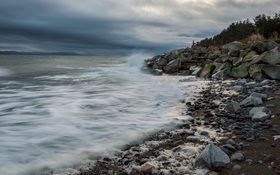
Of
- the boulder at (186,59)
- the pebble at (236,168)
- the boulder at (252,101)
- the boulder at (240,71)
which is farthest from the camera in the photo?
the boulder at (186,59)

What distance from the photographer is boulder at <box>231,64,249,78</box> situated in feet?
62.0

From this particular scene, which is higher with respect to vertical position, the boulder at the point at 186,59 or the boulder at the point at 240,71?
the boulder at the point at 186,59

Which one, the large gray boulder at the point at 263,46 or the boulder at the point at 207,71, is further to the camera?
the boulder at the point at 207,71

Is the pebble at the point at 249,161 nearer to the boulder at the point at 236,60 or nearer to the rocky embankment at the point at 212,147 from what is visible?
the rocky embankment at the point at 212,147

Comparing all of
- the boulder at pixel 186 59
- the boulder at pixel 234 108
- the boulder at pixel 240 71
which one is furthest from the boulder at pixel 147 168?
the boulder at pixel 186 59

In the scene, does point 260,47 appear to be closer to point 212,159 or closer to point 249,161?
point 249,161

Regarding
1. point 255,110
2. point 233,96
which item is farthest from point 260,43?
point 255,110

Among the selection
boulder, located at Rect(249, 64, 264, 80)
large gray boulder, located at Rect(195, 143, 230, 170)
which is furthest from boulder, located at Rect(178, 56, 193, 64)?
large gray boulder, located at Rect(195, 143, 230, 170)

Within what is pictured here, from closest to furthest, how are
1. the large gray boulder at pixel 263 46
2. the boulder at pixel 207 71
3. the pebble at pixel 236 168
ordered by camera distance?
the pebble at pixel 236 168 < the large gray boulder at pixel 263 46 < the boulder at pixel 207 71

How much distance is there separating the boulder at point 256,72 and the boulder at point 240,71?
431 mm

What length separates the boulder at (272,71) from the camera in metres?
16.4

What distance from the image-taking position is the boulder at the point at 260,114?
8398mm

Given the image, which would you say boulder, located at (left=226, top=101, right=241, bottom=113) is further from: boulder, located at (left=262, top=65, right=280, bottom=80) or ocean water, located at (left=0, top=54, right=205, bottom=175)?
boulder, located at (left=262, top=65, right=280, bottom=80)

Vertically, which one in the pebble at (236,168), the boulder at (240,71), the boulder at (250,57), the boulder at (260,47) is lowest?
the pebble at (236,168)
